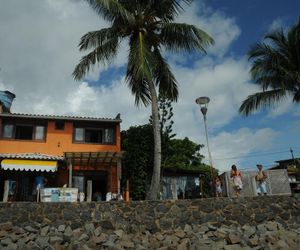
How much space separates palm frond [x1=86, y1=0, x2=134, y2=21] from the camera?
1725 cm

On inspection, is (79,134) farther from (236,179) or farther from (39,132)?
(236,179)

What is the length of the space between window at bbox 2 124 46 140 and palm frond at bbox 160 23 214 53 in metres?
9.50

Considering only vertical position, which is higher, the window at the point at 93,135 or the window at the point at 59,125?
the window at the point at 59,125

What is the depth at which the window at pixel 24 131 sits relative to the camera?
21.7 m

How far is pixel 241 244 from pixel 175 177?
10.1 m

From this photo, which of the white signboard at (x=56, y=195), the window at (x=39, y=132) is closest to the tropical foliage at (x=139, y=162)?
the window at (x=39, y=132)

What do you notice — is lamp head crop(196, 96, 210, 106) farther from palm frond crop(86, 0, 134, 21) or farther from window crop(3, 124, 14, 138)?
window crop(3, 124, 14, 138)

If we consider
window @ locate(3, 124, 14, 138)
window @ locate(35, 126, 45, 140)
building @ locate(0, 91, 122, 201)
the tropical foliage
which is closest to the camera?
building @ locate(0, 91, 122, 201)

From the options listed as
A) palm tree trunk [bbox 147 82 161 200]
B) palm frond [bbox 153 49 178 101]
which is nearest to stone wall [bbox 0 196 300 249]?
palm tree trunk [bbox 147 82 161 200]

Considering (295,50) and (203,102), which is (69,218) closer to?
(203,102)

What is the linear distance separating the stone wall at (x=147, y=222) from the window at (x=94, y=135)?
8.77m

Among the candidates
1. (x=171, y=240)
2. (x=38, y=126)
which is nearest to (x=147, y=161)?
(x=38, y=126)

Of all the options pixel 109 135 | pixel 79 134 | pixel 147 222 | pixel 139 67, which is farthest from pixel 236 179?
pixel 79 134

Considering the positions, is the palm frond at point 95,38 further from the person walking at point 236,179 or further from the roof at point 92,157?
the person walking at point 236,179
